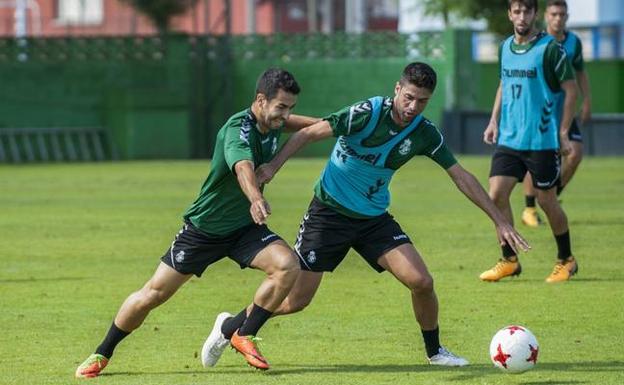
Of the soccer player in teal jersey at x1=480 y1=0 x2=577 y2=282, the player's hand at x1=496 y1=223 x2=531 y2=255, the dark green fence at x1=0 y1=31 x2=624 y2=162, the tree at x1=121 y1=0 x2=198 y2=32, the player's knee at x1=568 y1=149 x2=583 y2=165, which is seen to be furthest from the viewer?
the tree at x1=121 y1=0 x2=198 y2=32

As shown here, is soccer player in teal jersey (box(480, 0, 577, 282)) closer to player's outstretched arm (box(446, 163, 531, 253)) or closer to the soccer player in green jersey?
player's outstretched arm (box(446, 163, 531, 253))

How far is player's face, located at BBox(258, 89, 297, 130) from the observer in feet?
28.1

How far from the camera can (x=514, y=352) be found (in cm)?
855

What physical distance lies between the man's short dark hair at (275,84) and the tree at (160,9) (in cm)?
4252

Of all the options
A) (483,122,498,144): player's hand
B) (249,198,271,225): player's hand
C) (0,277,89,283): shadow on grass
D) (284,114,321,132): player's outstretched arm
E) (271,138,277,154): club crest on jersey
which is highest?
(284,114,321,132): player's outstretched arm

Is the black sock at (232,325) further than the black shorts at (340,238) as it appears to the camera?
No

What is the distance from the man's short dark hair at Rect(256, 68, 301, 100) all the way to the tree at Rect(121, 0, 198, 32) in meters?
42.5

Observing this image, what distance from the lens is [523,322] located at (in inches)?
425

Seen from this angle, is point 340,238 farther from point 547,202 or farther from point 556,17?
point 556,17

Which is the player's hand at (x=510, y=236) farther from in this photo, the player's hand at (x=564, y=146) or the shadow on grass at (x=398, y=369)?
the player's hand at (x=564, y=146)

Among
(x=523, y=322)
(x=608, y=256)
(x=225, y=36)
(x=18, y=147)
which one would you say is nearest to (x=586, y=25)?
(x=225, y=36)

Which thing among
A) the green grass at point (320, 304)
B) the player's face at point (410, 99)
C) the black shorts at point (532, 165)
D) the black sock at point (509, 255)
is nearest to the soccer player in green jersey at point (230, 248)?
the green grass at point (320, 304)

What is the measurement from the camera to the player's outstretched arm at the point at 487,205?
8852 millimetres

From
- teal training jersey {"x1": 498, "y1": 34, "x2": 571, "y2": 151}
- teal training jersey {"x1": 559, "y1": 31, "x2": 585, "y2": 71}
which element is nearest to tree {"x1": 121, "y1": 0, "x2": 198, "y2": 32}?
teal training jersey {"x1": 559, "y1": 31, "x2": 585, "y2": 71}
